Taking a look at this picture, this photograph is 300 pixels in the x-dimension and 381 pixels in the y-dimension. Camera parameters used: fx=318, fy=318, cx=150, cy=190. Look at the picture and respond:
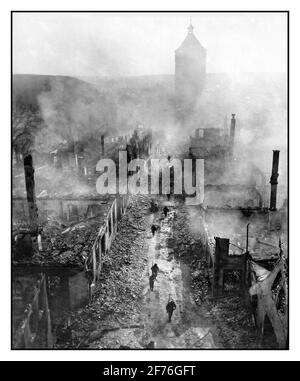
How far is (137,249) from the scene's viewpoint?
1723cm

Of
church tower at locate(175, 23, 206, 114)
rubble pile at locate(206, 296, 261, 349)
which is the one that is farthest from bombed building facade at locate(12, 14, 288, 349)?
church tower at locate(175, 23, 206, 114)

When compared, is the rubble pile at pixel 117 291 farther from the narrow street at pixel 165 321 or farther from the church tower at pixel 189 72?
the church tower at pixel 189 72

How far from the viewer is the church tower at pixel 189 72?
47094 mm

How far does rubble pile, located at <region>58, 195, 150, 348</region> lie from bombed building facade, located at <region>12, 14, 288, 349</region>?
0.17 feet

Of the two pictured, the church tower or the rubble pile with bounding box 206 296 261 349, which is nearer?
the rubble pile with bounding box 206 296 261 349

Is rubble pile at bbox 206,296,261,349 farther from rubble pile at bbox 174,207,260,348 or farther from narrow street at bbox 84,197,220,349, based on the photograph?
narrow street at bbox 84,197,220,349

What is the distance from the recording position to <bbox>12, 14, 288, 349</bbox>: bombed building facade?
10750 mm

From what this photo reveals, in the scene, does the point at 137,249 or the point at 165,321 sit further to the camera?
the point at 137,249

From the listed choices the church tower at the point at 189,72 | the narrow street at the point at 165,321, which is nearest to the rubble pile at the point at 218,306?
the narrow street at the point at 165,321

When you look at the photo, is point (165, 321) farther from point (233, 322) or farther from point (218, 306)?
point (233, 322)

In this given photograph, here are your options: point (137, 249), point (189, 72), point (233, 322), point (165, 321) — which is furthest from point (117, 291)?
point (189, 72)

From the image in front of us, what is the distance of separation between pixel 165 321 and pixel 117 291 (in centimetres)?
253

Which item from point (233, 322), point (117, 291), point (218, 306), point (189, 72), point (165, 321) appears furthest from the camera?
point (189, 72)
